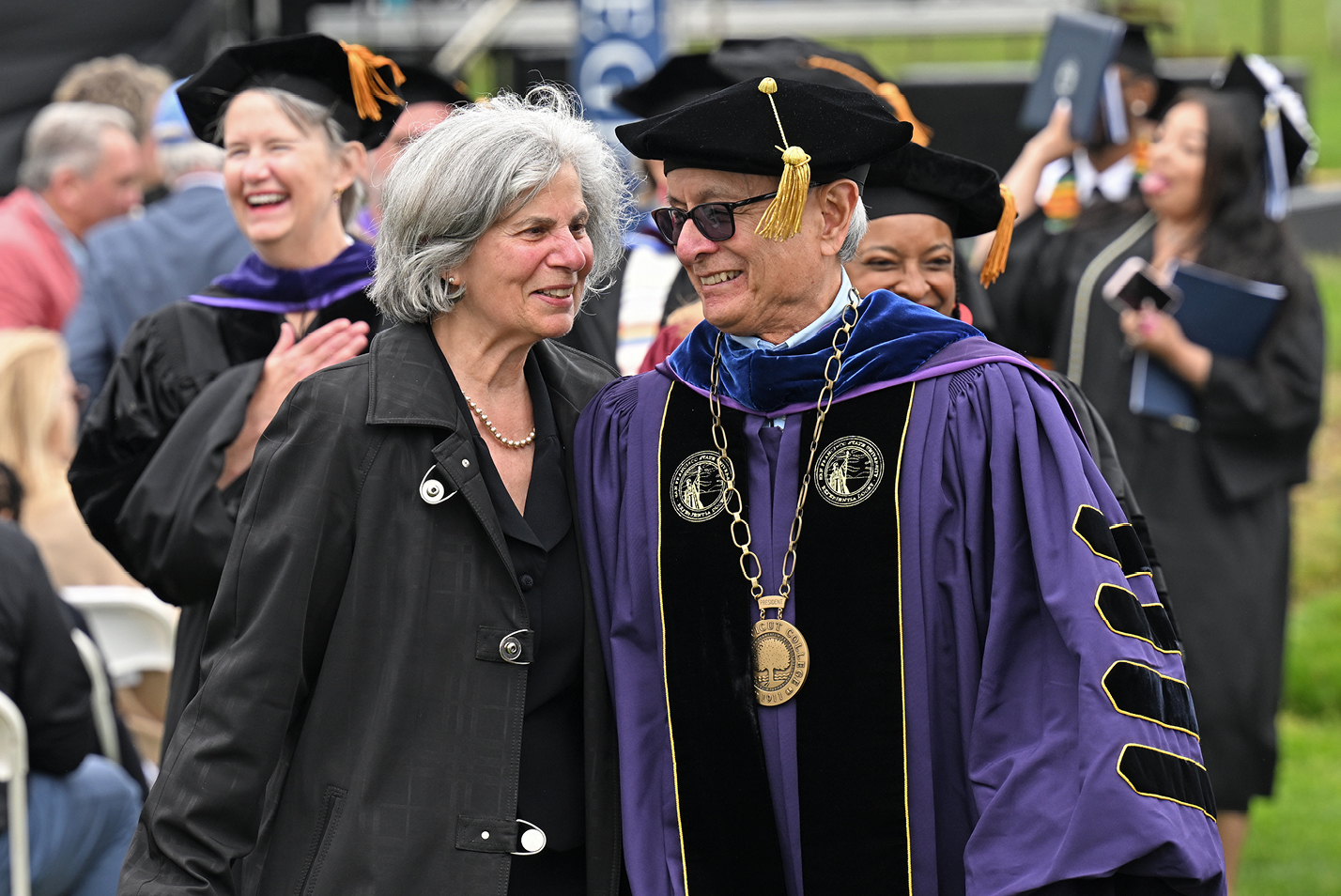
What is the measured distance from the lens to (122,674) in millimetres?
5137

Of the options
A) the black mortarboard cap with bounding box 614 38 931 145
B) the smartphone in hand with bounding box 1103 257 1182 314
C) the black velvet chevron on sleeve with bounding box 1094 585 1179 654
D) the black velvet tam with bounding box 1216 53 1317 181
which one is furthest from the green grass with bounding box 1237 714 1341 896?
the black velvet chevron on sleeve with bounding box 1094 585 1179 654

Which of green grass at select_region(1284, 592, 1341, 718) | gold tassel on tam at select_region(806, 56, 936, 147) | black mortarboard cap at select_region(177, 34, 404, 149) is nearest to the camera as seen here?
black mortarboard cap at select_region(177, 34, 404, 149)

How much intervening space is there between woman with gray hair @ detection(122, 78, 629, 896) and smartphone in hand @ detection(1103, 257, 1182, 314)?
2.99 meters

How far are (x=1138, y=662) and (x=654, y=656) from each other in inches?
31.6

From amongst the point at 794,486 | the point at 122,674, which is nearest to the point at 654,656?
the point at 794,486

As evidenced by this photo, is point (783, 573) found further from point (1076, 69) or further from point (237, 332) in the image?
point (1076, 69)

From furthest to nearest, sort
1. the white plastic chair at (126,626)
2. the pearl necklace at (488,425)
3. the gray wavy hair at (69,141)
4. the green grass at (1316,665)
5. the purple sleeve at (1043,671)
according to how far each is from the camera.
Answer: the green grass at (1316,665), the gray wavy hair at (69,141), the white plastic chair at (126,626), the pearl necklace at (488,425), the purple sleeve at (1043,671)

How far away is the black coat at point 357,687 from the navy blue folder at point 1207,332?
325cm

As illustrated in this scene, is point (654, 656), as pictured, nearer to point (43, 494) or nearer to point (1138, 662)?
point (1138, 662)

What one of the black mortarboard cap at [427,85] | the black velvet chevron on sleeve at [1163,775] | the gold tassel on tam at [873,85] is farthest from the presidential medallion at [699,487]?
the black mortarboard cap at [427,85]

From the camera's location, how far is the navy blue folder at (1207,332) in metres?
5.28

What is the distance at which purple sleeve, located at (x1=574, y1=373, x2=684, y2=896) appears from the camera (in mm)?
2664

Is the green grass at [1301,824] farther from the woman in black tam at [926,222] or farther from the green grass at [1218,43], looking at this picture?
the green grass at [1218,43]

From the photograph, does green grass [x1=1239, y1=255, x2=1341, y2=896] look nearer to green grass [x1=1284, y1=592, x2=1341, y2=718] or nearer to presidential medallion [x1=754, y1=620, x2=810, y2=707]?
green grass [x1=1284, y1=592, x2=1341, y2=718]
